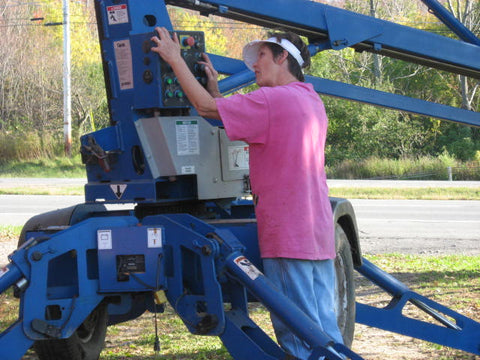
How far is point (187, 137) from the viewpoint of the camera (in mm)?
5125

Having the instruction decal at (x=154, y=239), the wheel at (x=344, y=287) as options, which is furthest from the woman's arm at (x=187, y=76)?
the wheel at (x=344, y=287)

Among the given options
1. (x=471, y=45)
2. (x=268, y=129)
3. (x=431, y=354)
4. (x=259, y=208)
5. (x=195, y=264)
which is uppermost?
(x=471, y=45)

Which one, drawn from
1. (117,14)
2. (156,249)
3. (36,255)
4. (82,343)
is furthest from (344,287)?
(117,14)

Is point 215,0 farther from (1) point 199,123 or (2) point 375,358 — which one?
(2) point 375,358

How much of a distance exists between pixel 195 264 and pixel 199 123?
3.48 ft

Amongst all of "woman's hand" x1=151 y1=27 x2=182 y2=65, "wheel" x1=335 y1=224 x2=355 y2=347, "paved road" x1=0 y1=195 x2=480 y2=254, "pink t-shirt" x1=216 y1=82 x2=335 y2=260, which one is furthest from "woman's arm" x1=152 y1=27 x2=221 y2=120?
"paved road" x1=0 y1=195 x2=480 y2=254

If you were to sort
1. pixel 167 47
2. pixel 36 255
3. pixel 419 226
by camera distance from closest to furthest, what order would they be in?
pixel 36 255, pixel 167 47, pixel 419 226

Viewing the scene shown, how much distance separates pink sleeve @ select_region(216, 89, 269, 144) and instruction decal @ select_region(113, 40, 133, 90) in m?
1.10

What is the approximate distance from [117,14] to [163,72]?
0.68 meters

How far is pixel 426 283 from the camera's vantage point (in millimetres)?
9117

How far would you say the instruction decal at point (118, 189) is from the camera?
5223mm

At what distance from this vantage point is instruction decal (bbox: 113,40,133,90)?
5.21m

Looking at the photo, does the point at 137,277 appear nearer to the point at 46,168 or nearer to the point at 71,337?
the point at 71,337

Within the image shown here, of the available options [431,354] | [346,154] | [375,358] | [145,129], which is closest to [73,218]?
[145,129]
